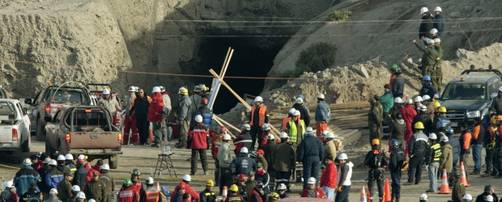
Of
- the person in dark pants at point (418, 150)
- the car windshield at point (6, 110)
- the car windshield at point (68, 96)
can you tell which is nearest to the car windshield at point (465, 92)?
the person in dark pants at point (418, 150)

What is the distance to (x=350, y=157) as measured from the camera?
47.5m

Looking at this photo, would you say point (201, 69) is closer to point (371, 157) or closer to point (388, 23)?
point (388, 23)

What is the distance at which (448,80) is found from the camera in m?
55.1

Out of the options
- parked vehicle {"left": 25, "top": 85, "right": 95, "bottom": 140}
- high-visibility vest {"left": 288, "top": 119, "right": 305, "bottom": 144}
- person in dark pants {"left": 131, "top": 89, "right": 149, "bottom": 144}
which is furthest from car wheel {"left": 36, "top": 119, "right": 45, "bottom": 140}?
high-visibility vest {"left": 288, "top": 119, "right": 305, "bottom": 144}

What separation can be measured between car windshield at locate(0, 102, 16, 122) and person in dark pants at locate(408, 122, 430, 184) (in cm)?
980

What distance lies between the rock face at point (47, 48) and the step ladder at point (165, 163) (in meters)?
15.9

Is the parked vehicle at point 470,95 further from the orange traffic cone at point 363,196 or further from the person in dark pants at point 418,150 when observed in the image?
the orange traffic cone at point 363,196

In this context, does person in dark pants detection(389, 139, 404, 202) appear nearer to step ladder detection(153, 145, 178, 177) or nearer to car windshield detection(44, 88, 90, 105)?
step ladder detection(153, 145, 178, 177)

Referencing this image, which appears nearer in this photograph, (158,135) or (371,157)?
(371,157)

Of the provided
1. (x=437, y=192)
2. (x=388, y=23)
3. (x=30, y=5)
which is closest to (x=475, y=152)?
(x=437, y=192)

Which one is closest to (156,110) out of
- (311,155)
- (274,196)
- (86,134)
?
(86,134)

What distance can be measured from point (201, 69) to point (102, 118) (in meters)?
24.4

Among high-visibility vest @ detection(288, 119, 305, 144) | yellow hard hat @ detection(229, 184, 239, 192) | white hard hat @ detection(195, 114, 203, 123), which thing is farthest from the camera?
white hard hat @ detection(195, 114, 203, 123)

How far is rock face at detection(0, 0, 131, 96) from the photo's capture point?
6244 centimetres
